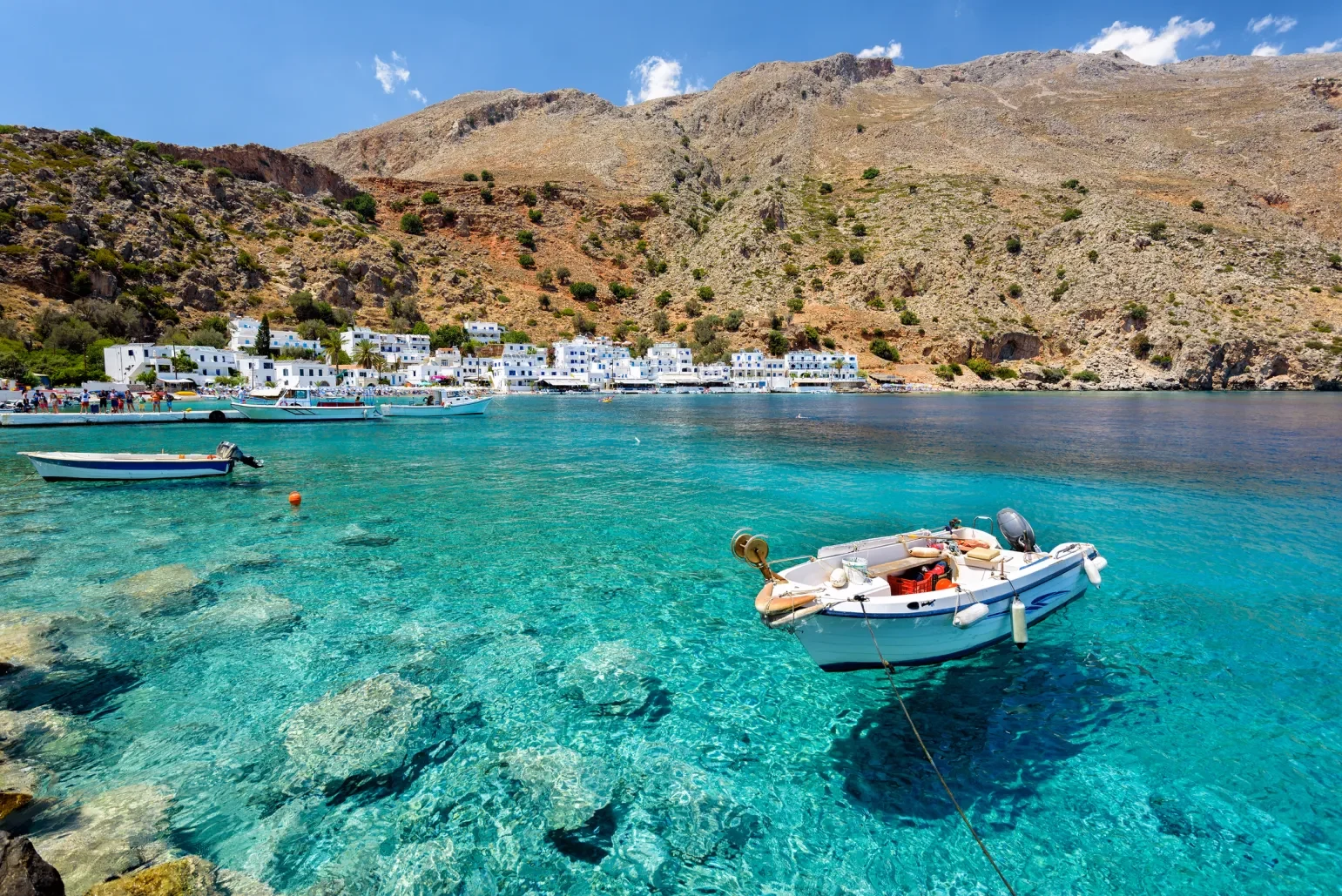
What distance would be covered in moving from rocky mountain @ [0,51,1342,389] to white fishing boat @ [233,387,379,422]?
3802 centimetres

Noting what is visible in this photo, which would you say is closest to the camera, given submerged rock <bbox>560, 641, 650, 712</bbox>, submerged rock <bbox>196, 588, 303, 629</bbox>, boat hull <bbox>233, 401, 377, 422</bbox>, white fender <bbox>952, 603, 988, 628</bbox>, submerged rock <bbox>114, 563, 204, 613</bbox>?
white fender <bbox>952, 603, 988, 628</bbox>

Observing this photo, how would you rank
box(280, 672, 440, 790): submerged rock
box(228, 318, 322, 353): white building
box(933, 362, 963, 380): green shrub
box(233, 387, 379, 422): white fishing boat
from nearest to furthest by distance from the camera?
box(280, 672, 440, 790): submerged rock
box(233, 387, 379, 422): white fishing boat
box(228, 318, 322, 353): white building
box(933, 362, 963, 380): green shrub

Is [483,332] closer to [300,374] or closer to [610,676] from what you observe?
[300,374]

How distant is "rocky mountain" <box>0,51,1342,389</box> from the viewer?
86.2m

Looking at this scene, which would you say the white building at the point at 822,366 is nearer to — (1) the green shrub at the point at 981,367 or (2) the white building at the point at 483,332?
(1) the green shrub at the point at 981,367

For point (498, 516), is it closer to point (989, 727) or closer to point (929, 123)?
point (989, 727)

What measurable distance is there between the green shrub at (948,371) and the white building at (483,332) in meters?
73.1

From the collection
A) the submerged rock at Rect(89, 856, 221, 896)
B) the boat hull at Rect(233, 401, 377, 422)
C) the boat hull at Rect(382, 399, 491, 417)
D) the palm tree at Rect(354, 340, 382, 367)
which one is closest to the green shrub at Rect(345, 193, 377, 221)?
the palm tree at Rect(354, 340, 382, 367)

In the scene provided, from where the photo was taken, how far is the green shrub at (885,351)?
100 metres

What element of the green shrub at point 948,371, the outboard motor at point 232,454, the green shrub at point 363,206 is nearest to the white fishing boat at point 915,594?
the outboard motor at point 232,454

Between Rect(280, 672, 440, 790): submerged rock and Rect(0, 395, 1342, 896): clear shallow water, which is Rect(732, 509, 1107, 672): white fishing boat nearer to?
Rect(0, 395, 1342, 896): clear shallow water

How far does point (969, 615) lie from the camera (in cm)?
720

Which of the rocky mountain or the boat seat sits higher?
the rocky mountain

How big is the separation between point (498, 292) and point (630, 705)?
369 feet
